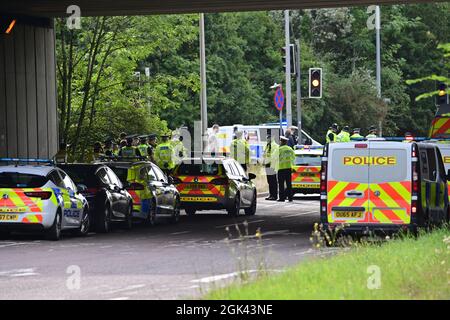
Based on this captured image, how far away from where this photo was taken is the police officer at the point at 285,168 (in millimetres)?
39531

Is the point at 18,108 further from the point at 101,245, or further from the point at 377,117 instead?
the point at 377,117

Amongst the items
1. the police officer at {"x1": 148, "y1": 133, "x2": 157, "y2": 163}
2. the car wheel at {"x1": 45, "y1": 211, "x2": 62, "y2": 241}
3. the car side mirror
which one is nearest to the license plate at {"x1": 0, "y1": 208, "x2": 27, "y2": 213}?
the car wheel at {"x1": 45, "y1": 211, "x2": 62, "y2": 241}

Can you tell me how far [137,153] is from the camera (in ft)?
124

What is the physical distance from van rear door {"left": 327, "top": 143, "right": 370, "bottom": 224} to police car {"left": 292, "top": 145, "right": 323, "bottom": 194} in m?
16.8

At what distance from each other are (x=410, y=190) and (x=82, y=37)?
23653mm

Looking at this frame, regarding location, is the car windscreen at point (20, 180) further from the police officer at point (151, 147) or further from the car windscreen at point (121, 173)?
the police officer at point (151, 147)

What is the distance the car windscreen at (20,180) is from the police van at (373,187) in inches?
207

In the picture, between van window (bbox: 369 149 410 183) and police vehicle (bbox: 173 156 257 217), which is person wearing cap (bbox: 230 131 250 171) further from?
van window (bbox: 369 149 410 183)

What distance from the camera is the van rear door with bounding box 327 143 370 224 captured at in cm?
2364

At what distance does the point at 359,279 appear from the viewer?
14719 millimetres

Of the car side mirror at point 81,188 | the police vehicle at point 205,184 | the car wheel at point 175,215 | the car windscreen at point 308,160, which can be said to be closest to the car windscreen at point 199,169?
the police vehicle at point 205,184

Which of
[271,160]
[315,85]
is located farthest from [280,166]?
[315,85]

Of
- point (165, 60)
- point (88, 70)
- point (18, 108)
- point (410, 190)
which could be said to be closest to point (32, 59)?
point (18, 108)

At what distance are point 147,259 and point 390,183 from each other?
Answer: 4.71 meters
